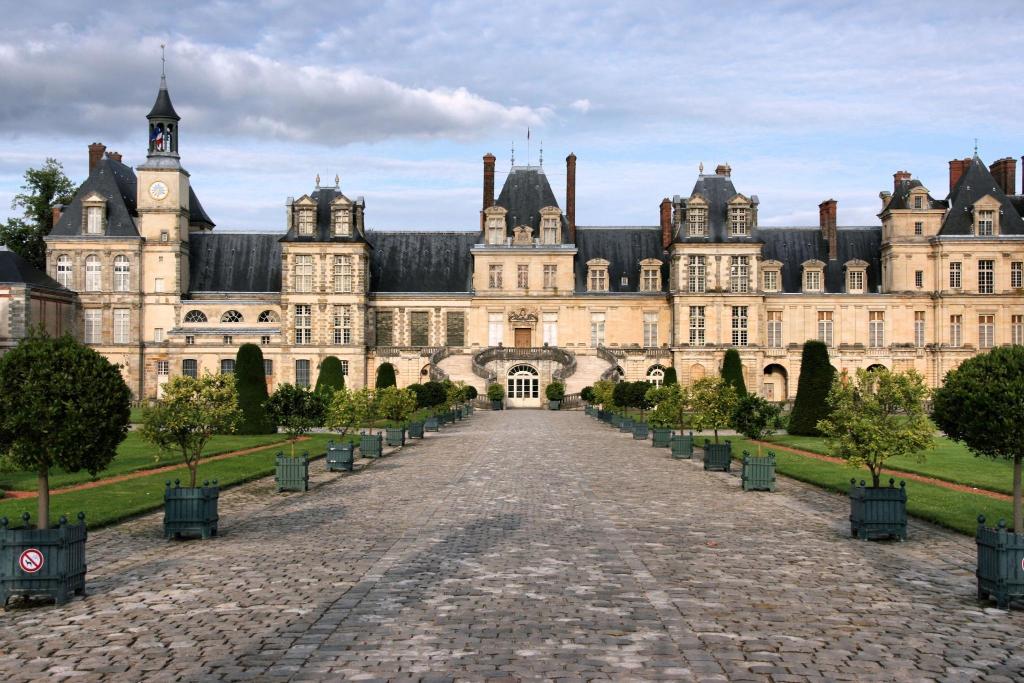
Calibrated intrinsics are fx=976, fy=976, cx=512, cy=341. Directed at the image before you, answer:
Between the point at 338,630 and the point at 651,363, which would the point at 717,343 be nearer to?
the point at 651,363

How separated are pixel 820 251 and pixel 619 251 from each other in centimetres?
1335

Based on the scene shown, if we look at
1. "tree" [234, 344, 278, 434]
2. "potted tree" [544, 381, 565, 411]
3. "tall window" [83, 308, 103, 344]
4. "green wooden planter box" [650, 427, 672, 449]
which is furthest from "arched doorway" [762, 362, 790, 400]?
"tall window" [83, 308, 103, 344]

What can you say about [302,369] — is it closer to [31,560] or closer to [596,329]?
[596,329]

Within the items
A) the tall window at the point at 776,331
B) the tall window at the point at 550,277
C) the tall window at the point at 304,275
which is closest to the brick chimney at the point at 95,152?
the tall window at the point at 304,275

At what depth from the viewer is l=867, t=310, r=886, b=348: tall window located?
62.4 meters

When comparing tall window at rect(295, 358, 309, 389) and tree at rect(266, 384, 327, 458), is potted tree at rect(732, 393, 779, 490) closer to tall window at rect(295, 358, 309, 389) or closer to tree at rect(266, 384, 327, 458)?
tree at rect(266, 384, 327, 458)

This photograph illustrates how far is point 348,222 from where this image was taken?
202 feet

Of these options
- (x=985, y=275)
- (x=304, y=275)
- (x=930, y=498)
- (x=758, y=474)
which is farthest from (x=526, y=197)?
(x=930, y=498)

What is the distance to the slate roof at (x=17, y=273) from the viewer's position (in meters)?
55.7

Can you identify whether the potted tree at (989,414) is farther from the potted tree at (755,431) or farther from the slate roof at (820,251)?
the slate roof at (820,251)

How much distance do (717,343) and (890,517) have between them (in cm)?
4668

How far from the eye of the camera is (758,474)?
20.8 m

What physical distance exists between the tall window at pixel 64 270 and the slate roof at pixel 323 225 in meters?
13.5

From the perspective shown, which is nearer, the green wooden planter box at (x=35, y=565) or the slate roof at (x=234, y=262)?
the green wooden planter box at (x=35, y=565)
